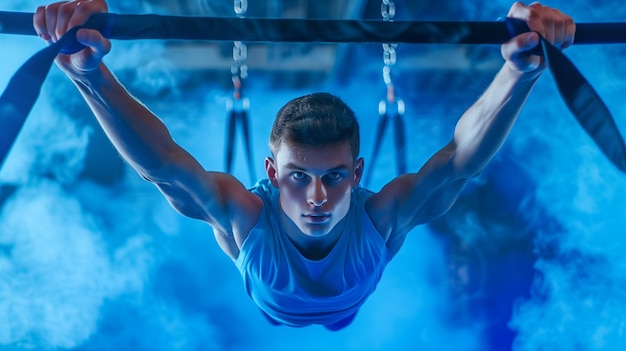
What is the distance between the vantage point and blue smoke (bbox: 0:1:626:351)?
4.37 m

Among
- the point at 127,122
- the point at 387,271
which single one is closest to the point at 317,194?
the point at 127,122

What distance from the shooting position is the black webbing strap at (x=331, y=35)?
51.0 inches

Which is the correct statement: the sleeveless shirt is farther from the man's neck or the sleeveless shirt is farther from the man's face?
the man's face

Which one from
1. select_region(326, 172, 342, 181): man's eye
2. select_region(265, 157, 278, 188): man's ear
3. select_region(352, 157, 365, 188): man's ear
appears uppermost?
select_region(265, 157, 278, 188): man's ear

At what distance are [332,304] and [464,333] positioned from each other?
299cm

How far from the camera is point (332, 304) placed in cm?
196

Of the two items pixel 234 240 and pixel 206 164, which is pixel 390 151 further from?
pixel 234 240

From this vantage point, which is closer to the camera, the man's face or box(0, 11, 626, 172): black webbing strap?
box(0, 11, 626, 172): black webbing strap

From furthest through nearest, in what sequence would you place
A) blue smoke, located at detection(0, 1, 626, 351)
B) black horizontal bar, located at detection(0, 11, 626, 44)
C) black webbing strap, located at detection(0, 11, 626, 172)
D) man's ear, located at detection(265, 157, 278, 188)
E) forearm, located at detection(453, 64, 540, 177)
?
blue smoke, located at detection(0, 1, 626, 351) < man's ear, located at detection(265, 157, 278, 188) < forearm, located at detection(453, 64, 540, 177) < black horizontal bar, located at detection(0, 11, 626, 44) < black webbing strap, located at detection(0, 11, 626, 172)

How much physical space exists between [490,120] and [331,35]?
522 millimetres

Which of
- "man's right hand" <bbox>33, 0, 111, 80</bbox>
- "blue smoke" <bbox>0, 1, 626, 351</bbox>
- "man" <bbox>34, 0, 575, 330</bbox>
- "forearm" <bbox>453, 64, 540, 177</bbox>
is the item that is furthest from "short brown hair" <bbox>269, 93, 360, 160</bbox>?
"blue smoke" <bbox>0, 1, 626, 351</bbox>

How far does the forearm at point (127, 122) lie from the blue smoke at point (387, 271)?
2983 millimetres

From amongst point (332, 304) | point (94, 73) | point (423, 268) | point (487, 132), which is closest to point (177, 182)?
point (94, 73)

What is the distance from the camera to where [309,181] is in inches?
64.8
